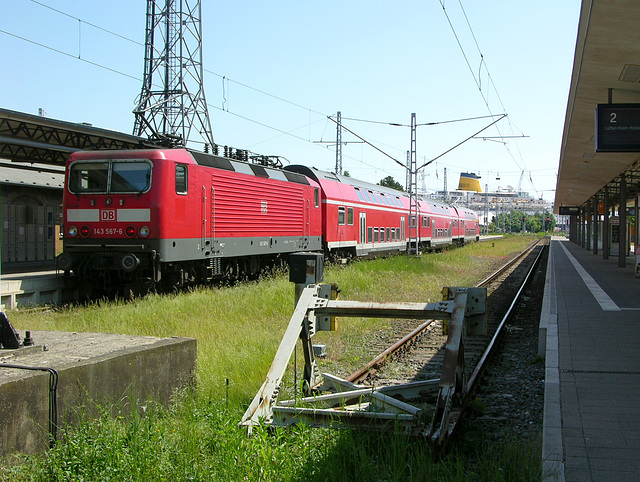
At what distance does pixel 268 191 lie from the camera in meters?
16.2

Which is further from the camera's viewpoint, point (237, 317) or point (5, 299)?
point (5, 299)

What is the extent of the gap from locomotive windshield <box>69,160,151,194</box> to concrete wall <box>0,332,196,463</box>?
20.9ft

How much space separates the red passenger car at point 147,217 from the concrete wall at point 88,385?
236 inches

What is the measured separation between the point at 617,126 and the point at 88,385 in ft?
36.0

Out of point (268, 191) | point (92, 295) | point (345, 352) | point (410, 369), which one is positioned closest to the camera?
point (410, 369)

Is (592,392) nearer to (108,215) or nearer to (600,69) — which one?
(600,69)

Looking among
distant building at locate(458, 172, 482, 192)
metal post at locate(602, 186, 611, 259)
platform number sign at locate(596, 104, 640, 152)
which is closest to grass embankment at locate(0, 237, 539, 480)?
platform number sign at locate(596, 104, 640, 152)

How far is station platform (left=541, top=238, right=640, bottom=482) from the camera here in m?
4.20

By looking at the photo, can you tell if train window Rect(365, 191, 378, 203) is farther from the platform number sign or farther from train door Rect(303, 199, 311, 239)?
the platform number sign

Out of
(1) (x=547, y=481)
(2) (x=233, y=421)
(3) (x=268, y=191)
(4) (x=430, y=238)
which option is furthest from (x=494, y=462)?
(4) (x=430, y=238)

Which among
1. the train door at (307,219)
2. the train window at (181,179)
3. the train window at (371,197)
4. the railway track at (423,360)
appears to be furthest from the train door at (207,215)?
the train window at (371,197)

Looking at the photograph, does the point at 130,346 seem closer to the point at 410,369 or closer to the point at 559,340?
the point at 410,369

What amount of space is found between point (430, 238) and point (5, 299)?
2501 centimetres

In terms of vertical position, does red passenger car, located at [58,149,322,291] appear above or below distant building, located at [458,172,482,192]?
below
